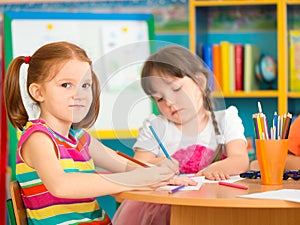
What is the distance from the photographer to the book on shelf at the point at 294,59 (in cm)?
354

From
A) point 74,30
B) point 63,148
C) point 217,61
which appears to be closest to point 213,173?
point 63,148

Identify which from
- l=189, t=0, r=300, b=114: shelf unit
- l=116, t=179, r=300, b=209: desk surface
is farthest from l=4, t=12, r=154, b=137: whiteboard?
l=116, t=179, r=300, b=209: desk surface

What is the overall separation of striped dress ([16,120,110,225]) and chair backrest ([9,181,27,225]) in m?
0.01

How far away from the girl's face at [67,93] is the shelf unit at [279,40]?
188 centimetres

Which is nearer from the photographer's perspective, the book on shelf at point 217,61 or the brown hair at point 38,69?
the brown hair at point 38,69

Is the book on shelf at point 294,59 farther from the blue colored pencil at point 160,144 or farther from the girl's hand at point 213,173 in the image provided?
the blue colored pencil at point 160,144

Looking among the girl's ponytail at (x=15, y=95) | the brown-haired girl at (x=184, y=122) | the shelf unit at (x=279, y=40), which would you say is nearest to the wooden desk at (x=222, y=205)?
the brown-haired girl at (x=184, y=122)

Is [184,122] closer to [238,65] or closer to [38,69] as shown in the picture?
[38,69]

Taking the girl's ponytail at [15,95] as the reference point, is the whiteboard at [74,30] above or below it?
above

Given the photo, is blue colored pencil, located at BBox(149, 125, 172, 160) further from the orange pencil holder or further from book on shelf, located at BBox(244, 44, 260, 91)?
book on shelf, located at BBox(244, 44, 260, 91)

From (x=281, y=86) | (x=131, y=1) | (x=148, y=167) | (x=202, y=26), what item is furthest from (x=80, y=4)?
(x=148, y=167)

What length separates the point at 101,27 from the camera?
11.4 feet

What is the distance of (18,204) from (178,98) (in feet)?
1.62

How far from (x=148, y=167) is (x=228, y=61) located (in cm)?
200
